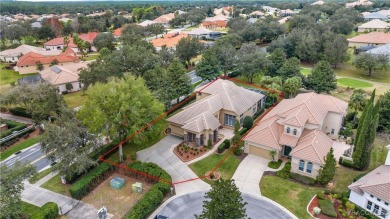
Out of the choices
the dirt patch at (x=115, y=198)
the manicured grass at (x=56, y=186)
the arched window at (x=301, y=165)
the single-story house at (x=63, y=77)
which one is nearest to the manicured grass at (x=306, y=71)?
the arched window at (x=301, y=165)

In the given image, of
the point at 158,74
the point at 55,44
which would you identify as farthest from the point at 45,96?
the point at 55,44

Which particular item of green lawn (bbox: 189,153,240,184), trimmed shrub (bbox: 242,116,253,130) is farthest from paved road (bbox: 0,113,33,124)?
trimmed shrub (bbox: 242,116,253,130)

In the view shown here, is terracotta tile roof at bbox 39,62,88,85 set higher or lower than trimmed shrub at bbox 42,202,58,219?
higher

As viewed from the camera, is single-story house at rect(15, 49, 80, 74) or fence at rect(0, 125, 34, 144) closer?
fence at rect(0, 125, 34, 144)

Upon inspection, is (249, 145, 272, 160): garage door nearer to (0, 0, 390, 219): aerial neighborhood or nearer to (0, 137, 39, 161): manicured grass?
(0, 0, 390, 219): aerial neighborhood

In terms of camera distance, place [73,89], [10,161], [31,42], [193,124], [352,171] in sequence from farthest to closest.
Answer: [31,42]
[73,89]
[193,124]
[10,161]
[352,171]

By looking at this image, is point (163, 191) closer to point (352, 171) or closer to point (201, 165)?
point (201, 165)

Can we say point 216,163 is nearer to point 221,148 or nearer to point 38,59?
point 221,148
